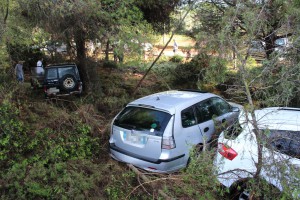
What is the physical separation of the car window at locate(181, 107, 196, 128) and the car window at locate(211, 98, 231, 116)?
872 millimetres

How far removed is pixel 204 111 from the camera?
582 centimetres

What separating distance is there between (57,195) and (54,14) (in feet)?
17.3

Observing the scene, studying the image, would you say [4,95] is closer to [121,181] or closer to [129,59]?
[121,181]

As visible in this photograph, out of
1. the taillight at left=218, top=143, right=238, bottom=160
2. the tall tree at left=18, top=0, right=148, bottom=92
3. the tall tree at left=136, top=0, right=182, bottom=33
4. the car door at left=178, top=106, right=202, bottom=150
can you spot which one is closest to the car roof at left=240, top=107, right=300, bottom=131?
the taillight at left=218, top=143, right=238, bottom=160

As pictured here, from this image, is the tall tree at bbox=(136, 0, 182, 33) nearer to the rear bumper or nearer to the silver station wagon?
the silver station wagon

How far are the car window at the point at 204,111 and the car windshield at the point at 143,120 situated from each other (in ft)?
2.78

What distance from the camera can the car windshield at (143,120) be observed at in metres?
5.07

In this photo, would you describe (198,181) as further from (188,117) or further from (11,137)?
(11,137)

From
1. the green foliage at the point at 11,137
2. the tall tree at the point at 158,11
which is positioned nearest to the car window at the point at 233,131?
the green foliage at the point at 11,137

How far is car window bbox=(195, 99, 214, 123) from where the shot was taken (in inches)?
222

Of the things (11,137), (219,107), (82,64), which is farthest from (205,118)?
(82,64)

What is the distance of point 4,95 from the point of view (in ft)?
20.1

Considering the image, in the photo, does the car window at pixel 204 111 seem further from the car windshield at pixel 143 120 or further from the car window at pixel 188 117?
the car windshield at pixel 143 120

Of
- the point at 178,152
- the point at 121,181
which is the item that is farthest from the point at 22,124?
the point at 178,152
